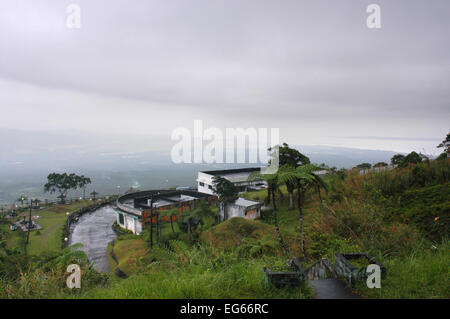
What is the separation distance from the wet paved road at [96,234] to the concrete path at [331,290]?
16382mm

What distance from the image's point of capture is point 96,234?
1086 inches

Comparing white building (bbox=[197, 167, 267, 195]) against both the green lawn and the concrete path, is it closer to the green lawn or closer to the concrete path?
the green lawn

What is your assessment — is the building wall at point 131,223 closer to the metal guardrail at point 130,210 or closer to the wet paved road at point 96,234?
the metal guardrail at point 130,210

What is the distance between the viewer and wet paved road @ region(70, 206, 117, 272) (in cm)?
1920

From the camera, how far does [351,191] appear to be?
→ 34.6 ft

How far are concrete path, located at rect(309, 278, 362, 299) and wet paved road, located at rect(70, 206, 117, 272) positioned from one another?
16.4m

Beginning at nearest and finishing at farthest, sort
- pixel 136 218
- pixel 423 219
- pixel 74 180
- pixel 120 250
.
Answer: pixel 423 219
pixel 120 250
pixel 136 218
pixel 74 180

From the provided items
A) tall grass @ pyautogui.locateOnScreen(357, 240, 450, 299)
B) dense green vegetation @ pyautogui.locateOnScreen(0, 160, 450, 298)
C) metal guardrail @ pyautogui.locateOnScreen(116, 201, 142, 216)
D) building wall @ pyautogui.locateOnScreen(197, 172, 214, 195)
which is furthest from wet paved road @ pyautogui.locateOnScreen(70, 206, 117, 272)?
tall grass @ pyautogui.locateOnScreen(357, 240, 450, 299)

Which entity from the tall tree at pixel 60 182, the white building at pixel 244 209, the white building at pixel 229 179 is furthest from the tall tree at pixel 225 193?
the tall tree at pixel 60 182

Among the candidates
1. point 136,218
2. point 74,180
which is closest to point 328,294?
point 136,218

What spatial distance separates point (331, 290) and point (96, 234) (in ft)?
101

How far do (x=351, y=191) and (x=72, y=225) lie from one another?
36.0m

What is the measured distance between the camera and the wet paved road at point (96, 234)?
756 inches
